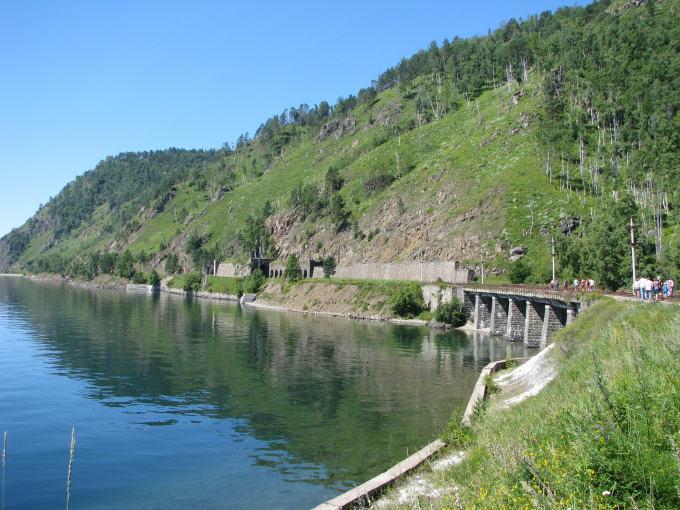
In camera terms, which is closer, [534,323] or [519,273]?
[534,323]

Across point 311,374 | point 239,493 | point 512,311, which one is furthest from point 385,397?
point 512,311

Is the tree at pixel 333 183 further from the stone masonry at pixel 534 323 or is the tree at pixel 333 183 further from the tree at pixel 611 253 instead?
the stone masonry at pixel 534 323

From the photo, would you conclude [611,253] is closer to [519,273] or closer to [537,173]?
[519,273]

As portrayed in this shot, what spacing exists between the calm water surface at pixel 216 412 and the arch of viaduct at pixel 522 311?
15.7 feet

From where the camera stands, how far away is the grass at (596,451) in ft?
30.9

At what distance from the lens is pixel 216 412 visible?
30.5 metres

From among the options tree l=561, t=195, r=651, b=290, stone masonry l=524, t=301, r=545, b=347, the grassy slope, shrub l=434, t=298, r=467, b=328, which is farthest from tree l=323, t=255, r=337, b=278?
tree l=561, t=195, r=651, b=290

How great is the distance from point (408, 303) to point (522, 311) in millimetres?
23187

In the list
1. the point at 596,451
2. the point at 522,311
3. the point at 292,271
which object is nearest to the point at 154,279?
the point at 292,271

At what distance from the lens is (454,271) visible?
287 ft

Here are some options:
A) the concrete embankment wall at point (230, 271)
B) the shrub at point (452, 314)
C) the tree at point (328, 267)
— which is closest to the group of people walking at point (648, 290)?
the shrub at point (452, 314)

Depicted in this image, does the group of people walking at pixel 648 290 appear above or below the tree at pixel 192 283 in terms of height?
above

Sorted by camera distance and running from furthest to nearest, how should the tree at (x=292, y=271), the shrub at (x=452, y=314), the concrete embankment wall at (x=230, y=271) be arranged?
1. the concrete embankment wall at (x=230, y=271)
2. the tree at (x=292, y=271)
3. the shrub at (x=452, y=314)

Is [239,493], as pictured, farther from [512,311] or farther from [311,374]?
[512,311]
